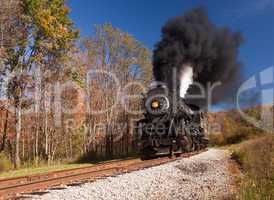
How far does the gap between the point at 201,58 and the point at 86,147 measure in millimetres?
17585

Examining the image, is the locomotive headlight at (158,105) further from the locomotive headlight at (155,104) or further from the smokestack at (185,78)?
the smokestack at (185,78)

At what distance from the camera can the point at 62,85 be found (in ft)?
83.9

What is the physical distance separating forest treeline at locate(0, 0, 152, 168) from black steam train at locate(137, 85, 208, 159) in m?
8.04

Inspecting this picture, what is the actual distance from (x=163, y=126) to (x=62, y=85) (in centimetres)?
1107

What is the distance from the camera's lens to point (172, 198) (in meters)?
6.81

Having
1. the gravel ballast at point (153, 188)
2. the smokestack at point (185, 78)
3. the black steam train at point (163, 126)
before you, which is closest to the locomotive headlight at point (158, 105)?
the black steam train at point (163, 126)

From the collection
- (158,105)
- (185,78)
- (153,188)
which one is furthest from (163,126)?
(153,188)

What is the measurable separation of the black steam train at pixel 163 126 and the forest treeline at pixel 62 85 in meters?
8.04

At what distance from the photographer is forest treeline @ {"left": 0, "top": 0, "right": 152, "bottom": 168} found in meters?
21.4

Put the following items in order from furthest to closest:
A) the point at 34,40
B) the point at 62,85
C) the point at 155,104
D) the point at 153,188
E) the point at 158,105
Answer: the point at 62,85 → the point at 34,40 → the point at 155,104 → the point at 158,105 → the point at 153,188

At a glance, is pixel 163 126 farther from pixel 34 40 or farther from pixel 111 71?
pixel 111 71

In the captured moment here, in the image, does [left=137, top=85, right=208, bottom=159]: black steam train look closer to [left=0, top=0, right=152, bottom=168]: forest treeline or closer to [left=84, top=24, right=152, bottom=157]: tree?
[left=0, top=0, right=152, bottom=168]: forest treeline

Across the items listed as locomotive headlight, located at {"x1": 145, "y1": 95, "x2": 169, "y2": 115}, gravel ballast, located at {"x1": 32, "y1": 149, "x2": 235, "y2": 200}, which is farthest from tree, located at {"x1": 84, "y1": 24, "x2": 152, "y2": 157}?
gravel ballast, located at {"x1": 32, "y1": 149, "x2": 235, "y2": 200}

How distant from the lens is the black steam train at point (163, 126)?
54.7ft
